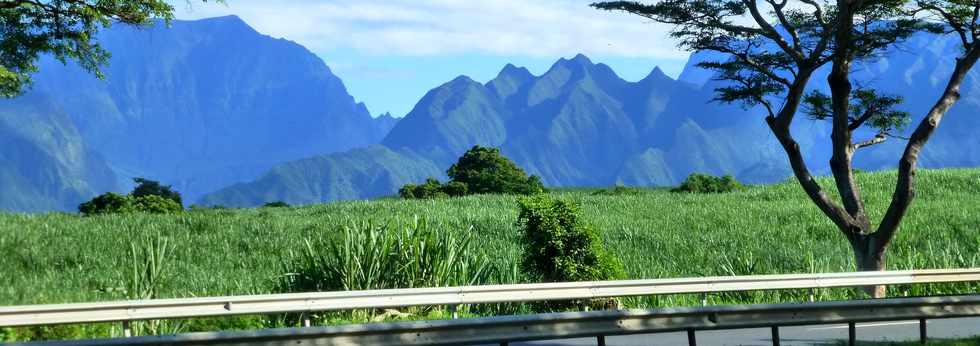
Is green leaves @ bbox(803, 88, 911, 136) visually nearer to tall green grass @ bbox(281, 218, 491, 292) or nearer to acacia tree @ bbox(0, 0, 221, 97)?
tall green grass @ bbox(281, 218, 491, 292)

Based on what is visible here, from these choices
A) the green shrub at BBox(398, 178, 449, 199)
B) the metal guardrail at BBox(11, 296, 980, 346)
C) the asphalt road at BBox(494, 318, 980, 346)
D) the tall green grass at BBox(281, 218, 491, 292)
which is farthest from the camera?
the green shrub at BBox(398, 178, 449, 199)

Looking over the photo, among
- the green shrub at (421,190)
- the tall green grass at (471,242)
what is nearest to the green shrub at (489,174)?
the green shrub at (421,190)

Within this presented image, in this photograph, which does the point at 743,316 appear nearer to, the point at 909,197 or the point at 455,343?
the point at 455,343

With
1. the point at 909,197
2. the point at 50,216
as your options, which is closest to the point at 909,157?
the point at 909,197

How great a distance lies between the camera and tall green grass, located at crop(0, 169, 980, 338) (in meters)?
17.7

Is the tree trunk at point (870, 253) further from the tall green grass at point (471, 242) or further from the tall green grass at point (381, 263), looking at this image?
the tall green grass at point (381, 263)

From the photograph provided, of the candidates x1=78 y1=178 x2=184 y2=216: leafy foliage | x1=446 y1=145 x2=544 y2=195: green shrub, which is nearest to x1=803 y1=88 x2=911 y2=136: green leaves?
x1=78 y1=178 x2=184 y2=216: leafy foliage

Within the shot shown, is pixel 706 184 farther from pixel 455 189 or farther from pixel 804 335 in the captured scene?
pixel 804 335

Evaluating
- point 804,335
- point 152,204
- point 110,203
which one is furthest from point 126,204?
point 804,335

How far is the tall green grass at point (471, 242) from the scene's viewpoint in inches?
698

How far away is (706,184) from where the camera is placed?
209 feet

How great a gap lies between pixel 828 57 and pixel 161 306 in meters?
14.5

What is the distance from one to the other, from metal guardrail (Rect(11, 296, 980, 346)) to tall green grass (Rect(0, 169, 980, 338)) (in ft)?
17.3

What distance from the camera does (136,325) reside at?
13648 millimetres
